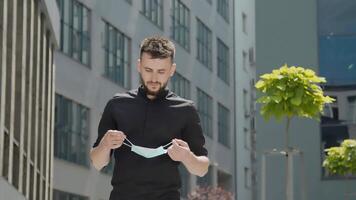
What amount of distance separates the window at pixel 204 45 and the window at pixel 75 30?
63.3ft

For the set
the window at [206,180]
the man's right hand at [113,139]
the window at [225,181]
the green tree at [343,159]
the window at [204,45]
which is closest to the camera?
the man's right hand at [113,139]

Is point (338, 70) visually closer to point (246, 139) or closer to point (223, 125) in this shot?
point (223, 125)

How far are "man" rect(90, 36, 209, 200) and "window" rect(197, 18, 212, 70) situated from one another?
53.1 m

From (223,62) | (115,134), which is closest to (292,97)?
(115,134)

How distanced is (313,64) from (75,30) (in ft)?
34.5

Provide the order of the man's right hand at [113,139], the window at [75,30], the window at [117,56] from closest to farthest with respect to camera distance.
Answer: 1. the man's right hand at [113,139]
2. the window at [75,30]
3. the window at [117,56]

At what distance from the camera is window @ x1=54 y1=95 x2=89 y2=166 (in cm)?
3722

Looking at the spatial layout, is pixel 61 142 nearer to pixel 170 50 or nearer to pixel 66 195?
pixel 66 195

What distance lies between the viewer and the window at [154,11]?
156ft

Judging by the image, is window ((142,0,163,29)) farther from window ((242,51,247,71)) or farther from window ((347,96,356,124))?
window ((242,51,247,71))

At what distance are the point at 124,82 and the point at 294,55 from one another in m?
8.06

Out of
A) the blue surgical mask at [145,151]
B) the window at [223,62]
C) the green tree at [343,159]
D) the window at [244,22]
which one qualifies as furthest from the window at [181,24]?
the blue surgical mask at [145,151]

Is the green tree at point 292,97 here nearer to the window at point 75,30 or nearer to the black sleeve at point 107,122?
the black sleeve at point 107,122

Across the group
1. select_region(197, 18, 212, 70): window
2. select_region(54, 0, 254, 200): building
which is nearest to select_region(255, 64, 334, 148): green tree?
select_region(54, 0, 254, 200): building
